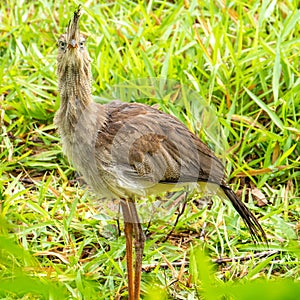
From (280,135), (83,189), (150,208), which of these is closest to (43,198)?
(83,189)

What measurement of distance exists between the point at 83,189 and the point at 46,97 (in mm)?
678

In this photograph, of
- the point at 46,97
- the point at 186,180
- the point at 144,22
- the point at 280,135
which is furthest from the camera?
the point at 144,22

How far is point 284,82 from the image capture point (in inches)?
137

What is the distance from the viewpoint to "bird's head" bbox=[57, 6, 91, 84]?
2.15m

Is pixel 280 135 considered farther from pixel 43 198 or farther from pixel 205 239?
pixel 43 198

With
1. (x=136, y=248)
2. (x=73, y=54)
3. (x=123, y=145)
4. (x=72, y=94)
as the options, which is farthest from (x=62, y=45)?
(x=136, y=248)

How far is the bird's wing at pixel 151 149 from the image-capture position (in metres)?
2.28

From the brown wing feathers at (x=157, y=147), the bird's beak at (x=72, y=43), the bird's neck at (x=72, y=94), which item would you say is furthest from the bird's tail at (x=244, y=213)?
the bird's beak at (x=72, y=43)

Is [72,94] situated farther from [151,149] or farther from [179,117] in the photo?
[179,117]

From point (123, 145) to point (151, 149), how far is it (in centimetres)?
13

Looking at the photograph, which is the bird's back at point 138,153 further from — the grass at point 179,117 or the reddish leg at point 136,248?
the grass at point 179,117

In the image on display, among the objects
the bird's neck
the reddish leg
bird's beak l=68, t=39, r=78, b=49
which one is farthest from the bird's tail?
bird's beak l=68, t=39, r=78, b=49

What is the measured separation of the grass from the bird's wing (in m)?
0.43

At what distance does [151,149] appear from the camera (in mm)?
2355
